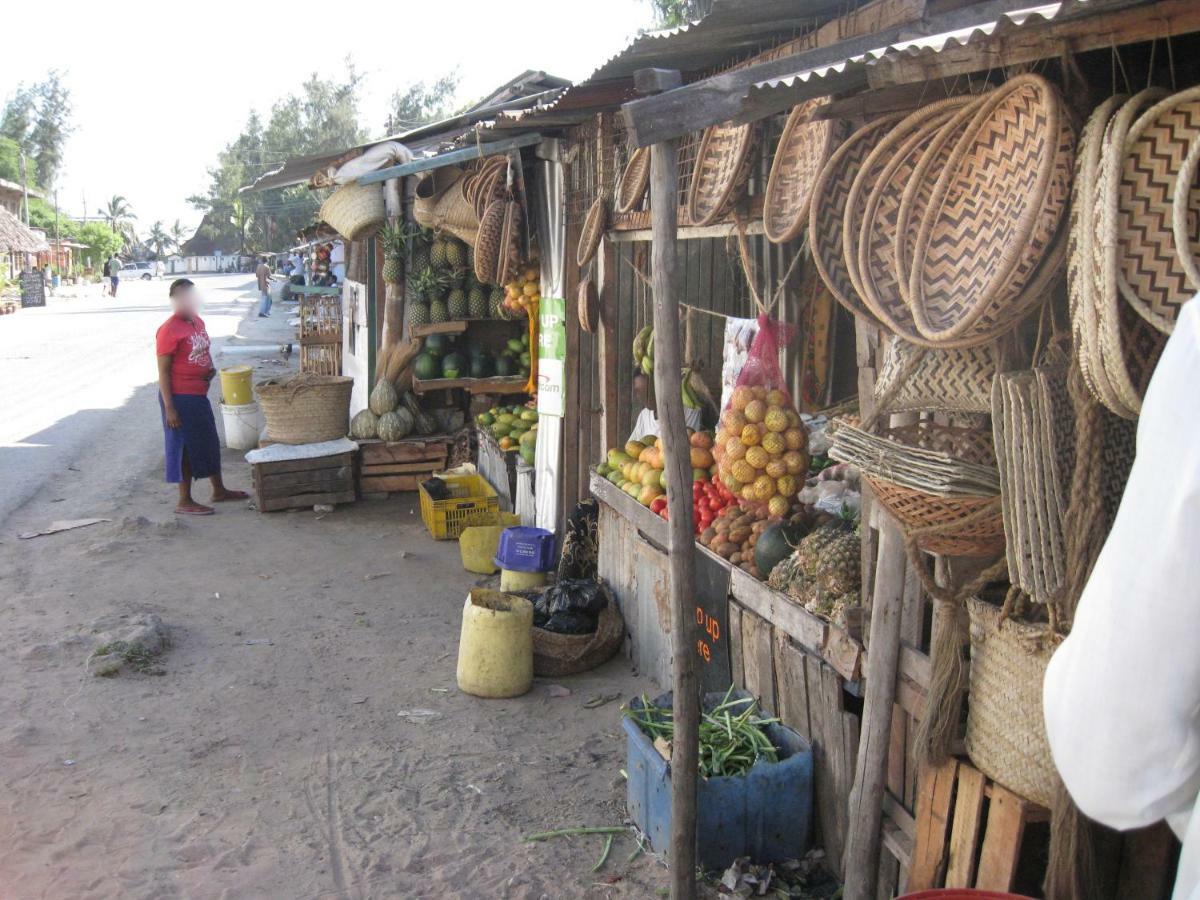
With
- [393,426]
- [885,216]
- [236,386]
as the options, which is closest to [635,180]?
[885,216]

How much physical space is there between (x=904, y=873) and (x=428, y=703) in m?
2.67

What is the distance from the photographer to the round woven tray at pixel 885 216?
2.53 m

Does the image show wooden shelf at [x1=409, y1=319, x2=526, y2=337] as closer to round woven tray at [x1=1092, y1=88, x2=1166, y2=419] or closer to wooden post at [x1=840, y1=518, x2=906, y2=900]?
wooden post at [x1=840, y1=518, x2=906, y2=900]

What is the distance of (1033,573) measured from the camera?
228 centimetres

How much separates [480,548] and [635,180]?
3141 millimetres

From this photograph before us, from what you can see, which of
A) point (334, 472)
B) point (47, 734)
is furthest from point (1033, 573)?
point (334, 472)

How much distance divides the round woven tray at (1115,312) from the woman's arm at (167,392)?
789 cm

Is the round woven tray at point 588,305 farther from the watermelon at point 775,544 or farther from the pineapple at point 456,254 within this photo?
the pineapple at point 456,254

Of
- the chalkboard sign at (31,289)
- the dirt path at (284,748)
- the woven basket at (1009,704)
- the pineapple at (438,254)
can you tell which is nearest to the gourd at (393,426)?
the pineapple at (438,254)

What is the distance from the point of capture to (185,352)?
337 inches

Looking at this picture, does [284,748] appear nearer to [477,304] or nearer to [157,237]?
[477,304]

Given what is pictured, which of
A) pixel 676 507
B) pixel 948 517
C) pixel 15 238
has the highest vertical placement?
pixel 15 238

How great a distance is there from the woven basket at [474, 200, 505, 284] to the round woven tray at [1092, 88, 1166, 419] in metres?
5.60

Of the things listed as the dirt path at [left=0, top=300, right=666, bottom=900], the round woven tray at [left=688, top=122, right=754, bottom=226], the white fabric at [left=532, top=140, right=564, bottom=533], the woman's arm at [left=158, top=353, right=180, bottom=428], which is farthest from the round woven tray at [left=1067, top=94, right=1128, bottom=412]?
the woman's arm at [left=158, top=353, right=180, bottom=428]
